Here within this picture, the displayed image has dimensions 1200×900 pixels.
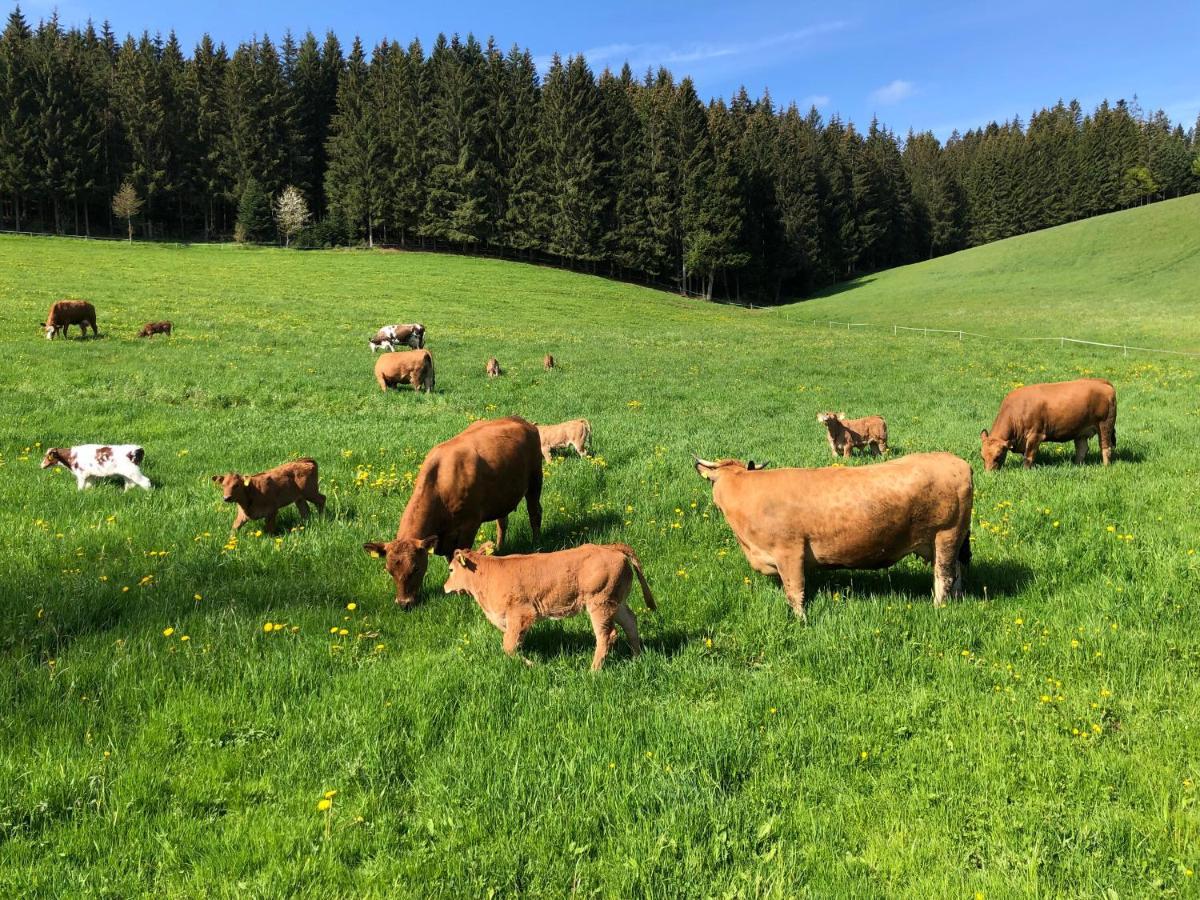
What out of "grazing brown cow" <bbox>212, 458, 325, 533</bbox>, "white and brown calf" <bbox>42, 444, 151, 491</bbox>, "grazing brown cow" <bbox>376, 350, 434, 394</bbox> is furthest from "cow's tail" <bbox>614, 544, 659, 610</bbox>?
"grazing brown cow" <bbox>376, 350, 434, 394</bbox>

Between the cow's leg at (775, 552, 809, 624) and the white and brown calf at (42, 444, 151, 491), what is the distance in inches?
348

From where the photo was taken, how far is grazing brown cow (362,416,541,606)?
→ 6441mm

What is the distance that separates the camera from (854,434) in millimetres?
13922

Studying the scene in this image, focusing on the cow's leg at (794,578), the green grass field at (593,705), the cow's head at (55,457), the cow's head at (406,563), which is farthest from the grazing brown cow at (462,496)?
the cow's head at (55,457)

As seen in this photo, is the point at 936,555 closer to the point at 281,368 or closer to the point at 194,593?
the point at 194,593

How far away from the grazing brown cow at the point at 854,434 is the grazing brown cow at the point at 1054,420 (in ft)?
7.56

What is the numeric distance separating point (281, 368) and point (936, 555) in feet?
63.5

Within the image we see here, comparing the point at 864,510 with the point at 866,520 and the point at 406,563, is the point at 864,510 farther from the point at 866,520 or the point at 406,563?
the point at 406,563

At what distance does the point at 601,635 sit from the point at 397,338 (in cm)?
2404

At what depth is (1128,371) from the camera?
24875mm

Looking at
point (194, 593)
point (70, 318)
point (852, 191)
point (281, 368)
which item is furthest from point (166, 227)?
point (194, 593)

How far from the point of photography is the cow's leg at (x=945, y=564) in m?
6.11

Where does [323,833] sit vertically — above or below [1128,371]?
below

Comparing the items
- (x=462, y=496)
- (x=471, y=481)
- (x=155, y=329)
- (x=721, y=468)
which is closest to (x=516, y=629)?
(x=462, y=496)
